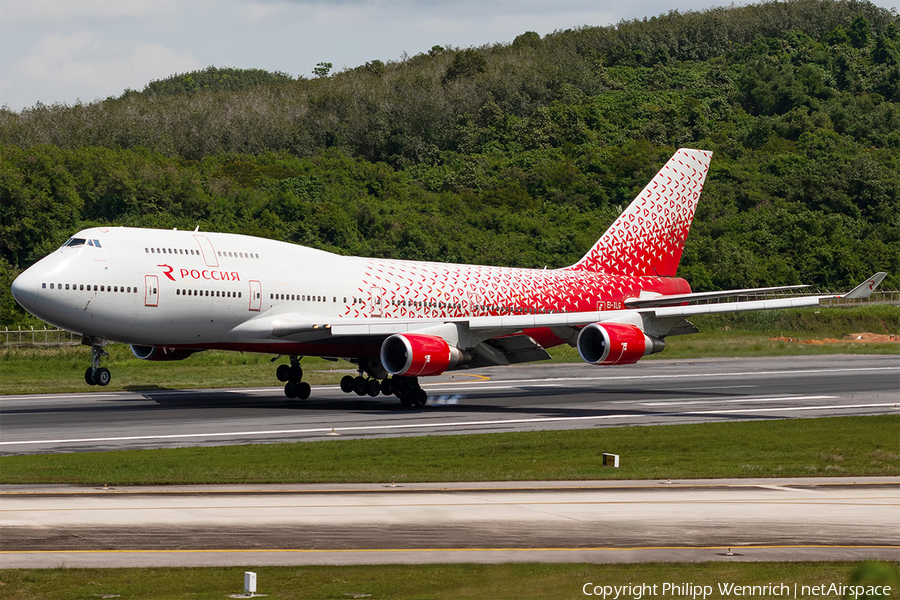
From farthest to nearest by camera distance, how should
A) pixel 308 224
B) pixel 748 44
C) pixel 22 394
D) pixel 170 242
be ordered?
pixel 748 44
pixel 308 224
pixel 22 394
pixel 170 242

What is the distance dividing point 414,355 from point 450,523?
68.9 feet

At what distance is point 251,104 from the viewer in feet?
450

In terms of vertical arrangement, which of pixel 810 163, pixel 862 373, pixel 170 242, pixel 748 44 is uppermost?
pixel 748 44

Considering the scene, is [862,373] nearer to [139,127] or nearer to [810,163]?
[810,163]

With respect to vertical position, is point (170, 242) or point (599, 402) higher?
point (170, 242)

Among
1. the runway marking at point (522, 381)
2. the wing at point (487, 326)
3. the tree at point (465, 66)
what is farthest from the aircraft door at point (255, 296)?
the tree at point (465, 66)

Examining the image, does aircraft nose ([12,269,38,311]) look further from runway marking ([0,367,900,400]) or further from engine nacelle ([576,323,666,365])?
engine nacelle ([576,323,666,365])

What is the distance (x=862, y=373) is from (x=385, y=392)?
28.2 metres

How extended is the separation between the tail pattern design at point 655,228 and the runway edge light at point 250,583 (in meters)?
40.0

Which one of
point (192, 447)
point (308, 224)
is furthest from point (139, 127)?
point (192, 447)

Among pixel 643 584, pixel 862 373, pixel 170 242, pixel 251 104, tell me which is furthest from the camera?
pixel 251 104

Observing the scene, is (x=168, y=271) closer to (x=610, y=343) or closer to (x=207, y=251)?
(x=207, y=251)

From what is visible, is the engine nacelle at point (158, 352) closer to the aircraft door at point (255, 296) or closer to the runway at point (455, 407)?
Result: the runway at point (455, 407)

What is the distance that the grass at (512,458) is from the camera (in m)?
24.5
